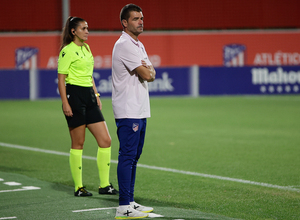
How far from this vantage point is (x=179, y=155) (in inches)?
352

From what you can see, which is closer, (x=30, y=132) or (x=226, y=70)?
(x=30, y=132)

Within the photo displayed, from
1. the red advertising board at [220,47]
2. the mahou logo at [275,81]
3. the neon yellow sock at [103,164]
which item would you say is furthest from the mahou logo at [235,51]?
the neon yellow sock at [103,164]

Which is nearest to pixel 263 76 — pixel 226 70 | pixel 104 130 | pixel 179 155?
pixel 226 70

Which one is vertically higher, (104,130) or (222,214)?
(104,130)

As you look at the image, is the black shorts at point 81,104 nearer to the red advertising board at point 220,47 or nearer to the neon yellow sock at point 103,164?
the neon yellow sock at point 103,164

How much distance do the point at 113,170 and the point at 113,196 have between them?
1.75 meters

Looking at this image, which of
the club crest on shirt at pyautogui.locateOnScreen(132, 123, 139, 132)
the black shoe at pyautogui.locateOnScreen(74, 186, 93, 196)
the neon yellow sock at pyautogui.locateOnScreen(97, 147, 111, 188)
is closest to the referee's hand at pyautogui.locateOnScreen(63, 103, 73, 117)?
the neon yellow sock at pyautogui.locateOnScreen(97, 147, 111, 188)

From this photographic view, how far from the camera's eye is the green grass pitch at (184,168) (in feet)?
17.5

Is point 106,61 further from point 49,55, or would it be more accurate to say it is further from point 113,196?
point 113,196

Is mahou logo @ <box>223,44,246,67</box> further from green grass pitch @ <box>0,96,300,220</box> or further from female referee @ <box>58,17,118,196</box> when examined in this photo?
female referee @ <box>58,17,118,196</box>

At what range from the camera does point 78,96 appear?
5.96 m

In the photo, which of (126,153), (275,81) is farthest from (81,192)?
(275,81)

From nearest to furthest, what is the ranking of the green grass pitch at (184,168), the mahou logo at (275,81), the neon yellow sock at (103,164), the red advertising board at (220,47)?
the green grass pitch at (184,168), the neon yellow sock at (103,164), the mahou logo at (275,81), the red advertising board at (220,47)

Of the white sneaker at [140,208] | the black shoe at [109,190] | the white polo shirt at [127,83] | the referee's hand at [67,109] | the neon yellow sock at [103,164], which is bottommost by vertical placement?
the black shoe at [109,190]
